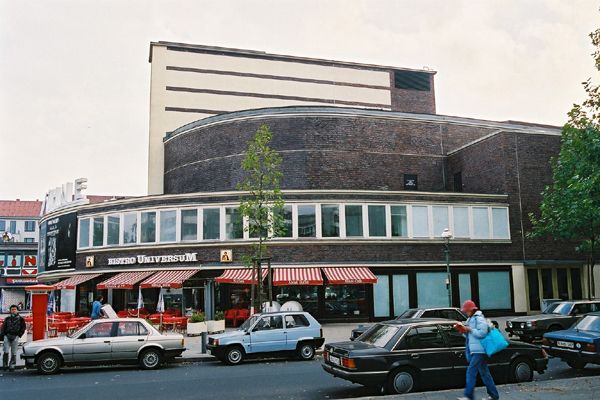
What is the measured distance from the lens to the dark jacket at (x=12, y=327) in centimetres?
1559

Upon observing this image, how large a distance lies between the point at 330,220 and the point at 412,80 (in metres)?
29.0

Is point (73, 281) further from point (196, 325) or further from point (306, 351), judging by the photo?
point (306, 351)

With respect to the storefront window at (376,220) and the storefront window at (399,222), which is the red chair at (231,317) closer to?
the storefront window at (376,220)

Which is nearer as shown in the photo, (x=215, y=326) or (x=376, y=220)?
(x=215, y=326)

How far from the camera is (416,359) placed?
11312 millimetres

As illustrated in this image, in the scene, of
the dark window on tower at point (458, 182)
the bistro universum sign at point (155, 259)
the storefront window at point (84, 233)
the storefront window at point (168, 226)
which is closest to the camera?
the bistro universum sign at point (155, 259)

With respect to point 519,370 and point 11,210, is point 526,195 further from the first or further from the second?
point 11,210

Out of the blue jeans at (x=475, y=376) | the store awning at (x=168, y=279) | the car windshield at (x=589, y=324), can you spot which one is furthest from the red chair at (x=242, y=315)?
the blue jeans at (x=475, y=376)

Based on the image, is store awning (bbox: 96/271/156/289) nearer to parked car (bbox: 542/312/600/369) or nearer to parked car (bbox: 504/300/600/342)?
parked car (bbox: 504/300/600/342)

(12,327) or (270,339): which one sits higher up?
(12,327)

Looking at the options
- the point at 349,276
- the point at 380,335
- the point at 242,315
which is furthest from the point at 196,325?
the point at 380,335

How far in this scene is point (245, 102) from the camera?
1917 inches

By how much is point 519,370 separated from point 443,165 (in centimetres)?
2584

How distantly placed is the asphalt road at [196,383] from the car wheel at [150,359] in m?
0.27
